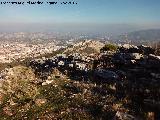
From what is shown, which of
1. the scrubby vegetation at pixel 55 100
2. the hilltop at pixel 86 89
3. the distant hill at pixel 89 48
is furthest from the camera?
the distant hill at pixel 89 48

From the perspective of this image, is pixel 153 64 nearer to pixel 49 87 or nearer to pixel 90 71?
pixel 90 71

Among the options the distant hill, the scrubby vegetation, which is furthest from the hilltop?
the distant hill

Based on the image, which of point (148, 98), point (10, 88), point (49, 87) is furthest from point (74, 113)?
point (10, 88)

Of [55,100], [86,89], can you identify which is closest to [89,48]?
[86,89]

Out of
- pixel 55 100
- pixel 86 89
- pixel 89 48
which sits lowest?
pixel 89 48

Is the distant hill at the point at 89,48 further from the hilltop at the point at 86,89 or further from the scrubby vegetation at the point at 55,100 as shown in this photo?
the scrubby vegetation at the point at 55,100

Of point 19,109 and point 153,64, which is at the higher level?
point 153,64

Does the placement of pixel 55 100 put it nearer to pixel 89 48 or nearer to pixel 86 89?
pixel 86 89

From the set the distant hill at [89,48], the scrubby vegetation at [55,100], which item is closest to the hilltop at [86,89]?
the scrubby vegetation at [55,100]

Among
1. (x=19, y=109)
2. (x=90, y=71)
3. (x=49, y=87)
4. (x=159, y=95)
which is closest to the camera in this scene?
(x=159, y=95)

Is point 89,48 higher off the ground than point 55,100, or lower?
lower

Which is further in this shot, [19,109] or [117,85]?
[117,85]
